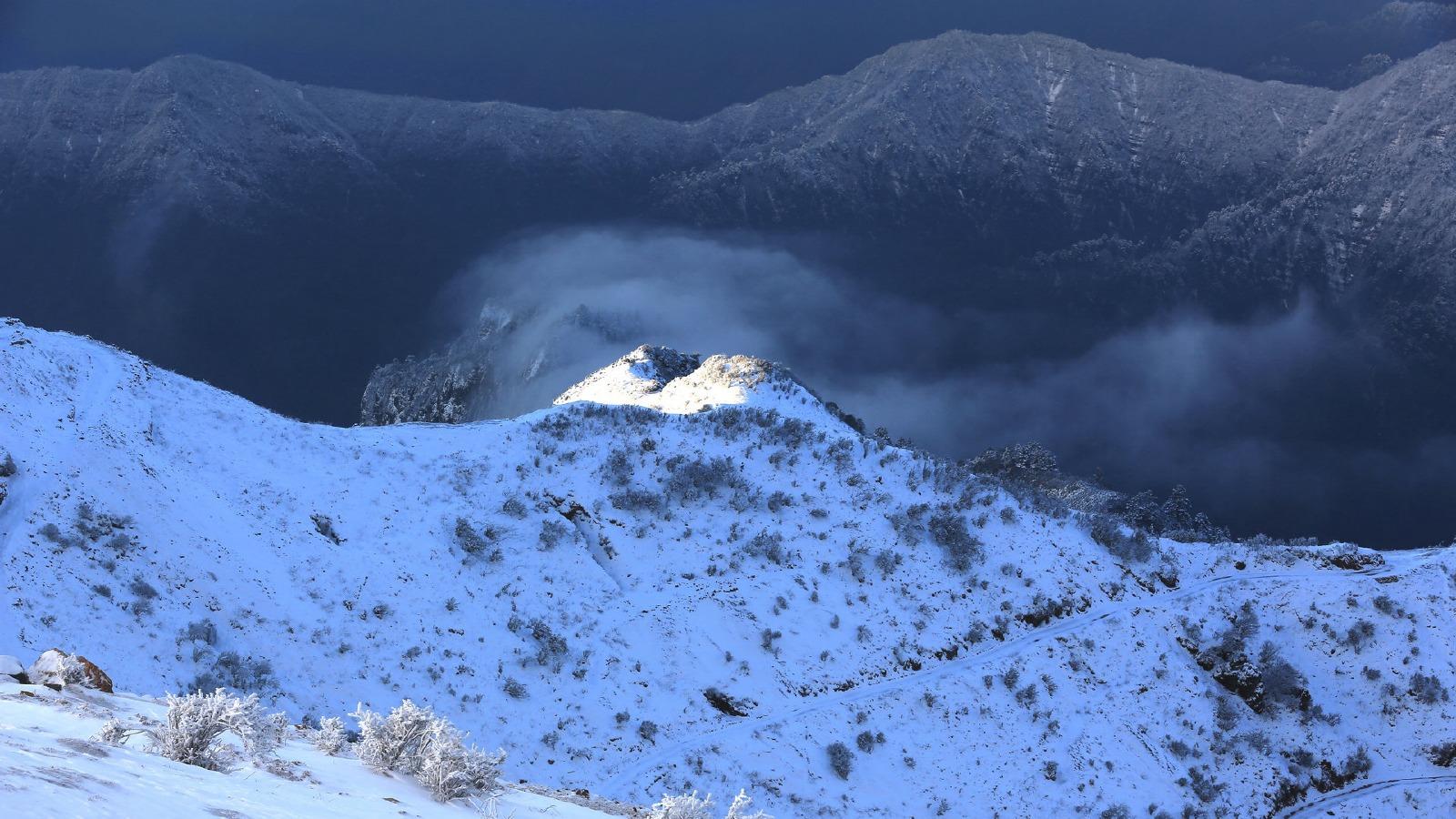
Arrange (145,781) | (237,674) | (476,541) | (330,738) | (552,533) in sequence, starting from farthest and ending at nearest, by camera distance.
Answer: (552,533)
(476,541)
(237,674)
(330,738)
(145,781)

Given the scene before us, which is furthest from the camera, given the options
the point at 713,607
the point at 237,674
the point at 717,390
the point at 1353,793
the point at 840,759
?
the point at 717,390

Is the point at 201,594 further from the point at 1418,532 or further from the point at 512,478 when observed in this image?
the point at 1418,532

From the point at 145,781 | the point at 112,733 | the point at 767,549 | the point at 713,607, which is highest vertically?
Answer: the point at 145,781

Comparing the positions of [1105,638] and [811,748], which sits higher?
[1105,638]

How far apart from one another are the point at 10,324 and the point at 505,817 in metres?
35.2

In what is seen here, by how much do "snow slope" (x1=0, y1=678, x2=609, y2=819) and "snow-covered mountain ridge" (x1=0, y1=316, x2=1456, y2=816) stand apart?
14082 millimetres

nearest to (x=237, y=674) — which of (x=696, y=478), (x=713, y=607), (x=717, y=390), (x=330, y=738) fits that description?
(x=330, y=738)

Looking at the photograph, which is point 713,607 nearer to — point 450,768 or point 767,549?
point 767,549

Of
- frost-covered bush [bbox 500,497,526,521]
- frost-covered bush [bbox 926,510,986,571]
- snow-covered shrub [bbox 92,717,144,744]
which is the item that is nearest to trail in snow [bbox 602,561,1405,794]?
frost-covered bush [bbox 926,510,986,571]

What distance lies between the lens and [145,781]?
35.1 ft

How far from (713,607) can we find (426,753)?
22854 mm

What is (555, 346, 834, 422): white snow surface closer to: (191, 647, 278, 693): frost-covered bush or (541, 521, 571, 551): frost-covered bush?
(541, 521, 571, 551): frost-covered bush

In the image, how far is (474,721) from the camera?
30.3 meters

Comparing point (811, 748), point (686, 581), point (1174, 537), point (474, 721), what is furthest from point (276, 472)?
point (1174, 537)
